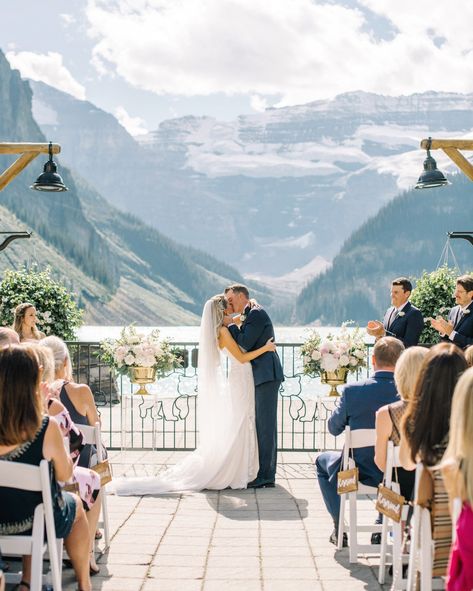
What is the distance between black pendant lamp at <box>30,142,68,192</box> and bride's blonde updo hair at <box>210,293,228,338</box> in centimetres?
180

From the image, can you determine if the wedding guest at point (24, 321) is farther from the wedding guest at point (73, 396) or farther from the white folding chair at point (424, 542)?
the white folding chair at point (424, 542)

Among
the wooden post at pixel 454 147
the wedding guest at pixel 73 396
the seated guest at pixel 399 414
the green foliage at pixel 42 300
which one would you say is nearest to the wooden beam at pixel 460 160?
the wooden post at pixel 454 147

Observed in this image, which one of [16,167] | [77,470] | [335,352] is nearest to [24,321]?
[16,167]

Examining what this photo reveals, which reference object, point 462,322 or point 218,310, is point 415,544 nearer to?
point 218,310

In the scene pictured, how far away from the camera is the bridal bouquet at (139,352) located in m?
8.91

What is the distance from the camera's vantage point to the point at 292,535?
5.89 metres

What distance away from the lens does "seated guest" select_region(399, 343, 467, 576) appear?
3.53m

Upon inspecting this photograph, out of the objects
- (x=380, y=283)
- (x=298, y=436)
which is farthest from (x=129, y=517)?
(x=380, y=283)

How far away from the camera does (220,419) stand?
8.01 meters

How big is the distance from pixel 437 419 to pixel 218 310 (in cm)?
458

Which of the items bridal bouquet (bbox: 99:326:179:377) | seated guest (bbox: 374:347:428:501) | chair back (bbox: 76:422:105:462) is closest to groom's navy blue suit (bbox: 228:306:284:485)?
bridal bouquet (bbox: 99:326:179:377)

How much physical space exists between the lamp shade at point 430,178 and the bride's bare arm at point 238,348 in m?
2.06

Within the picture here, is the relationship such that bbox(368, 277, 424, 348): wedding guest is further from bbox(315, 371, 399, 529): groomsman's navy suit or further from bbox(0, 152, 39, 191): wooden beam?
bbox(0, 152, 39, 191): wooden beam

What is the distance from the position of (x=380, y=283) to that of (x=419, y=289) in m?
176
